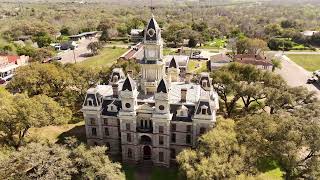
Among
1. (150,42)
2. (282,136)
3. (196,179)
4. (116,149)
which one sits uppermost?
(150,42)

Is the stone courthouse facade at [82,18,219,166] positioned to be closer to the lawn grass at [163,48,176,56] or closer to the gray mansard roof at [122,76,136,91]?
the gray mansard roof at [122,76,136,91]

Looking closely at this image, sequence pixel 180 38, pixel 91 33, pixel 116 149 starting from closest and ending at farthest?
1. pixel 116 149
2. pixel 180 38
3. pixel 91 33

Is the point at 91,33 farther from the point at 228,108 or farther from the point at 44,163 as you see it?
the point at 44,163

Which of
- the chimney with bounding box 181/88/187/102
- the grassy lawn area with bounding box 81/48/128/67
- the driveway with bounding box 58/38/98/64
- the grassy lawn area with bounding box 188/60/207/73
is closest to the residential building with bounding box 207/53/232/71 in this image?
the grassy lawn area with bounding box 188/60/207/73

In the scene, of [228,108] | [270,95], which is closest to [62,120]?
[228,108]

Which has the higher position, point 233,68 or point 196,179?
point 233,68

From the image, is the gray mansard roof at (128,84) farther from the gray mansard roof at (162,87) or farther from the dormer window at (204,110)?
the dormer window at (204,110)

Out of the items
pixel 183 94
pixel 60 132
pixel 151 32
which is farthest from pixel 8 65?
pixel 183 94
